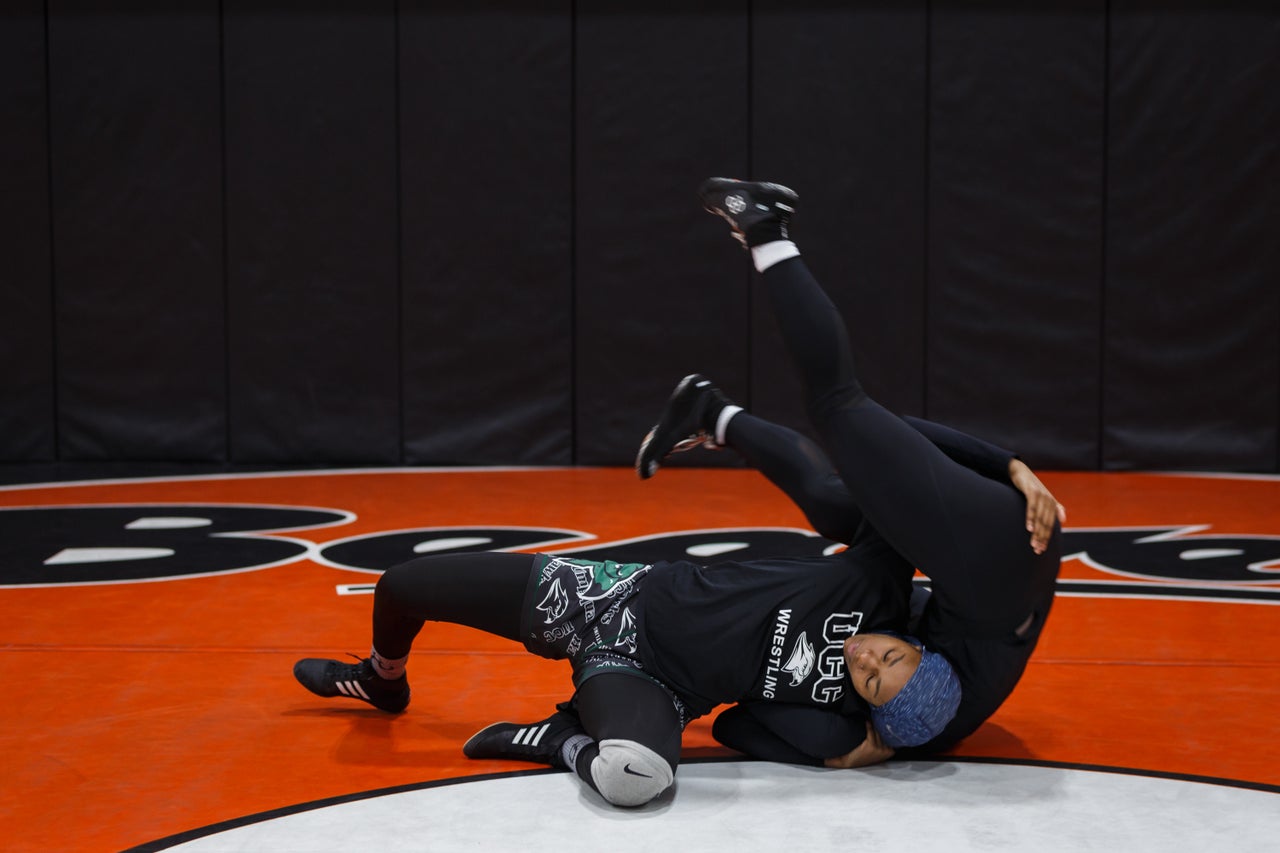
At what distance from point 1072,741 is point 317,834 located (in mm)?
1519

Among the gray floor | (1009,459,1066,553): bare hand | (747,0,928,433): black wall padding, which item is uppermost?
(747,0,928,433): black wall padding

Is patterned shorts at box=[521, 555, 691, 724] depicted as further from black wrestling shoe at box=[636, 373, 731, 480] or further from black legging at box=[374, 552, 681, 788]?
black wrestling shoe at box=[636, 373, 731, 480]

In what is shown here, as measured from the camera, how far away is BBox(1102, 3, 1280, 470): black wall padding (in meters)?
6.71

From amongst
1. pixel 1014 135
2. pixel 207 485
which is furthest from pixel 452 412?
pixel 1014 135

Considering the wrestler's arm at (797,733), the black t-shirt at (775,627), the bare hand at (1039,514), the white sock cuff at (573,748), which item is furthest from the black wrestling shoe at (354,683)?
the bare hand at (1039,514)

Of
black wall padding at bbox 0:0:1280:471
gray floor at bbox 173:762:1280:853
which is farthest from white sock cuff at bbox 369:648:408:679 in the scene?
black wall padding at bbox 0:0:1280:471

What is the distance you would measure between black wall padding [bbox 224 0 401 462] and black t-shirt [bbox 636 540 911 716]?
472 centimetres

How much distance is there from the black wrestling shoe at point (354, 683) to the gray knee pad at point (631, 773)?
0.71 m

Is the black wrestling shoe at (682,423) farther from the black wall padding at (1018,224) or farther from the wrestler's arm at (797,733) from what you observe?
the black wall padding at (1018,224)

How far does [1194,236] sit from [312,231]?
444 centimetres

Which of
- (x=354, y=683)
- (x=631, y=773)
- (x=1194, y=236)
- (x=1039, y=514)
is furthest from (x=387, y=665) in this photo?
(x=1194, y=236)

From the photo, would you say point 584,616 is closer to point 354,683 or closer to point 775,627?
point 775,627

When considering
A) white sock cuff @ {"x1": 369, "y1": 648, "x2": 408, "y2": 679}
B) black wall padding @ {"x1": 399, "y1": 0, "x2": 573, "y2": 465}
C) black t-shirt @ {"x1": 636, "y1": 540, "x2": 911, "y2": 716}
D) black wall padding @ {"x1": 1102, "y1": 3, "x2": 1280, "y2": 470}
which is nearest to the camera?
black t-shirt @ {"x1": 636, "y1": 540, "x2": 911, "y2": 716}

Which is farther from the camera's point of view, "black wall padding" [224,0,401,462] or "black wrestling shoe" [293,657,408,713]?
"black wall padding" [224,0,401,462]
